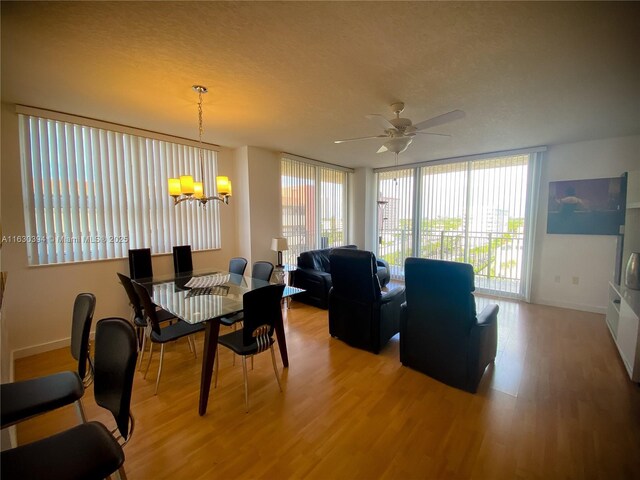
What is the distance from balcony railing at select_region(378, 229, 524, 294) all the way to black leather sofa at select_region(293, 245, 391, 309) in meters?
1.44

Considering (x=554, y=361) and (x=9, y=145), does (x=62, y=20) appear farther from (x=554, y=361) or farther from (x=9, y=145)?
(x=554, y=361)

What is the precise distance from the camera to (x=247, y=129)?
350 centimetres

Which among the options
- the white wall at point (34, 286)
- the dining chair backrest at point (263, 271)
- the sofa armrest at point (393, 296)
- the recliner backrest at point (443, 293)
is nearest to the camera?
the recliner backrest at point (443, 293)

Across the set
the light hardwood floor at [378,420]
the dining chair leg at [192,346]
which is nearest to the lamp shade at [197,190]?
the dining chair leg at [192,346]

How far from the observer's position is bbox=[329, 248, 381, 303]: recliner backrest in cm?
272

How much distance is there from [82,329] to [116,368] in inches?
22.7

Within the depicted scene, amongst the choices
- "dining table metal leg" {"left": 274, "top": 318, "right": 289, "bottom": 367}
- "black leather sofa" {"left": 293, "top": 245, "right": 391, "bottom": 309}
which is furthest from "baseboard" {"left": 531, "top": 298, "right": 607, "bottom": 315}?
"dining table metal leg" {"left": 274, "top": 318, "right": 289, "bottom": 367}

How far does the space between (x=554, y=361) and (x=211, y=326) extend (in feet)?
11.0

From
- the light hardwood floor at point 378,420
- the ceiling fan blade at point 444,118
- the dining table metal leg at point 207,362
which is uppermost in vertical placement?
the ceiling fan blade at point 444,118

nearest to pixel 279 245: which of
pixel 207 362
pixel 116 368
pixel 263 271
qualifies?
pixel 263 271

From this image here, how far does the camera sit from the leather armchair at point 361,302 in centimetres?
276

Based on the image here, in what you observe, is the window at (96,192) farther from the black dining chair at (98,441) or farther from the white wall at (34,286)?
the black dining chair at (98,441)

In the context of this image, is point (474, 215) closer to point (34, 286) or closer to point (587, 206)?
point (587, 206)

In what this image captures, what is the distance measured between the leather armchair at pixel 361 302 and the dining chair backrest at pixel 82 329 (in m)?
2.04
